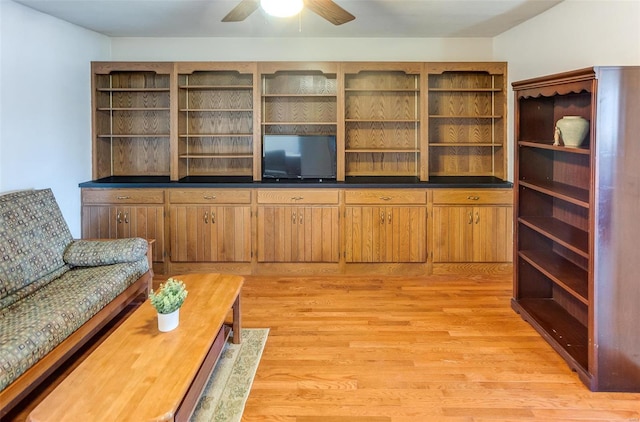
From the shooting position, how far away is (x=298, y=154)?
15.5 feet

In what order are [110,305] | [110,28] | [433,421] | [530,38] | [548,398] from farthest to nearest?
[110,28] < [530,38] < [110,305] < [548,398] < [433,421]

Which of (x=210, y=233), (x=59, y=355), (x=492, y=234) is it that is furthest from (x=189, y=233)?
(x=492, y=234)

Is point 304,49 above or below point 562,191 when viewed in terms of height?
above

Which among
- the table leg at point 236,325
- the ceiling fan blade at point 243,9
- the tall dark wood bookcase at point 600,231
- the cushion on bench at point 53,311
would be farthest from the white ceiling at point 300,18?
the table leg at point 236,325

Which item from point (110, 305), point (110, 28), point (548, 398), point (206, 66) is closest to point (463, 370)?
point (548, 398)

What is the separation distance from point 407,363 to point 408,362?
0.05ft

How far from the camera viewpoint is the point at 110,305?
3.05m

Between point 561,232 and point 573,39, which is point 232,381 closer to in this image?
point 561,232

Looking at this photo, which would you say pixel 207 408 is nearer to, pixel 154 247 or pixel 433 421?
pixel 433 421

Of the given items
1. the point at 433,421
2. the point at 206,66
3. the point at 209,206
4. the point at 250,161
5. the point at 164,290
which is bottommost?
the point at 433,421

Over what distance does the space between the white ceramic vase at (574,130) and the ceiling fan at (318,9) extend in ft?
4.70

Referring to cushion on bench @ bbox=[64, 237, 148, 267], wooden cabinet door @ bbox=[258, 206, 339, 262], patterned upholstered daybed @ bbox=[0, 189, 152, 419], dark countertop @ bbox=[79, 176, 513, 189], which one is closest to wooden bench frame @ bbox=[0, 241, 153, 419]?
patterned upholstered daybed @ bbox=[0, 189, 152, 419]

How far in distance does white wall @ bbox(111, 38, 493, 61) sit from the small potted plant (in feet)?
10.6

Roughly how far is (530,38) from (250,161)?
2.94 meters
